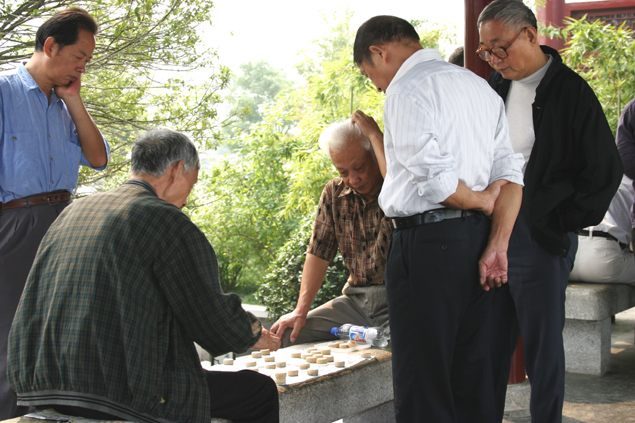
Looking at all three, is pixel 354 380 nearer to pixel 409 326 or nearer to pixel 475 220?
pixel 409 326

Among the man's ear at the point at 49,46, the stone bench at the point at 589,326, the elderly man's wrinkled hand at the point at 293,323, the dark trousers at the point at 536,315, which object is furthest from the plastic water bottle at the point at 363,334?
the man's ear at the point at 49,46

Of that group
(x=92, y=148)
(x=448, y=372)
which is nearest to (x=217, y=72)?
(x=92, y=148)

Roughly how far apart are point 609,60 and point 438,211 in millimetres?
4688

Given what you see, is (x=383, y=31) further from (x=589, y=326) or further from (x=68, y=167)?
(x=589, y=326)

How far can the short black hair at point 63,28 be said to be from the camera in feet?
8.21

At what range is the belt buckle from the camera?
2045 millimetres

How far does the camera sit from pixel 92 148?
271 cm

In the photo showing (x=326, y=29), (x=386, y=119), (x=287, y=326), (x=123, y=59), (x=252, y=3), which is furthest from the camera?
(x=252, y=3)

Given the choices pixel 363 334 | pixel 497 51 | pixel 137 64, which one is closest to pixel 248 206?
pixel 137 64

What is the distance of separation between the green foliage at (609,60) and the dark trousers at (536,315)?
3936 mm

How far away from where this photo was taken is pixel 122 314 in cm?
167

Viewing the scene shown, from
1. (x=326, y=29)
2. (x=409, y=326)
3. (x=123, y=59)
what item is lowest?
(x=409, y=326)

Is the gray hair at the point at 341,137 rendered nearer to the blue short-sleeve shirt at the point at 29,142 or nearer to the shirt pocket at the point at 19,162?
the blue short-sleeve shirt at the point at 29,142

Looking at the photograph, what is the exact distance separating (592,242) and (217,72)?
150 inches
